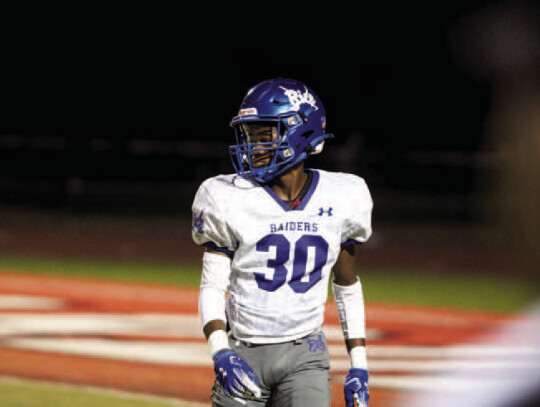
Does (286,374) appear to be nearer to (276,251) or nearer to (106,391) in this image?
(276,251)

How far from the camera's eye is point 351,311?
3.25 meters

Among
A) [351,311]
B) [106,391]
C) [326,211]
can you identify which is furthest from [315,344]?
[106,391]

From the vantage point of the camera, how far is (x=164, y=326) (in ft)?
25.4

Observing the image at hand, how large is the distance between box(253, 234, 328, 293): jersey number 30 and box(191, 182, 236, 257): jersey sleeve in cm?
11

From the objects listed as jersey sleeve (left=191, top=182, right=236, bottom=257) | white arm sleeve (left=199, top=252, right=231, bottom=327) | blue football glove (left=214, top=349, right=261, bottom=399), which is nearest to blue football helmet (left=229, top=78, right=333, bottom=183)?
jersey sleeve (left=191, top=182, right=236, bottom=257)

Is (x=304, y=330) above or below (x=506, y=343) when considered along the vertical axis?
below

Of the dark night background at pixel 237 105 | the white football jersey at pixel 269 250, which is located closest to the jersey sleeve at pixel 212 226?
the white football jersey at pixel 269 250

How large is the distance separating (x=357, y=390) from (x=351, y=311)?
Result: 32 centimetres

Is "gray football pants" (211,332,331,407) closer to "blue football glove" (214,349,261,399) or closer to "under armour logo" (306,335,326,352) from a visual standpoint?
"under armour logo" (306,335,326,352)

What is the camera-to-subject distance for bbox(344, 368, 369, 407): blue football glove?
3066 mm

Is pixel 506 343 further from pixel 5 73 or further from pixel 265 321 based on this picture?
pixel 5 73

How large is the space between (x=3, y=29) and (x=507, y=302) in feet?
91.4

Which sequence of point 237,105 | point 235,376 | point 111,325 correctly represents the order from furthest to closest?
point 237,105 < point 111,325 < point 235,376

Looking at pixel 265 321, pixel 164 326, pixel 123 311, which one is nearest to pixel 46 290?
pixel 123 311
